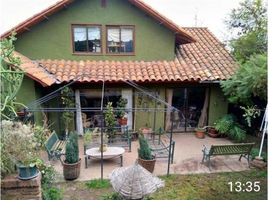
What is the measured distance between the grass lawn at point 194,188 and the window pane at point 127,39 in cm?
718

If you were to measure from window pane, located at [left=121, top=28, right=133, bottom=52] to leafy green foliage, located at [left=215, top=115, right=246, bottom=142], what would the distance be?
590 cm

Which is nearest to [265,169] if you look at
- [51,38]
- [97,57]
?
[97,57]

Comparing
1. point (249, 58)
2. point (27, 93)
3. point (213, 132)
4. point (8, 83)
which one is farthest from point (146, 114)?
point (8, 83)

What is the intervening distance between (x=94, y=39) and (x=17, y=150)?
8792mm

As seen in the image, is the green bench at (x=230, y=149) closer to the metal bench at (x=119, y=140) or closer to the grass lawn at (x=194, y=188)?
the grass lawn at (x=194, y=188)

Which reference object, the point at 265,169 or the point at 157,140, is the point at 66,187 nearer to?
the point at 157,140

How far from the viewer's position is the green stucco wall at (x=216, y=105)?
44.5 feet

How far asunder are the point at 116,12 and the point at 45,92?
530cm

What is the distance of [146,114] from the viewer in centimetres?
1345

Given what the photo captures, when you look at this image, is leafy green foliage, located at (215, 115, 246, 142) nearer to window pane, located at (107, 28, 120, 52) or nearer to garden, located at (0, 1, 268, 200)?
garden, located at (0, 1, 268, 200)

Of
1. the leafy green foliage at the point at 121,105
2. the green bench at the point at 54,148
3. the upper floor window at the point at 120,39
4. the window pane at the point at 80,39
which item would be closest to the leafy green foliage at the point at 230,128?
the leafy green foliage at the point at 121,105

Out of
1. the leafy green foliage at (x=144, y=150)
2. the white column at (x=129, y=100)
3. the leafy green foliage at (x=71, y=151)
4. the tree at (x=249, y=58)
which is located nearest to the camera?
the tree at (x=249, y=58)

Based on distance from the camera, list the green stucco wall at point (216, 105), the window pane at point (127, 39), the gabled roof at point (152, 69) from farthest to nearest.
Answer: the green stucco wall at point (216, 105) < the window pane at point (127, 39) < the gabled roof at point (152, 69)

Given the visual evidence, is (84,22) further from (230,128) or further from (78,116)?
(230,128)
